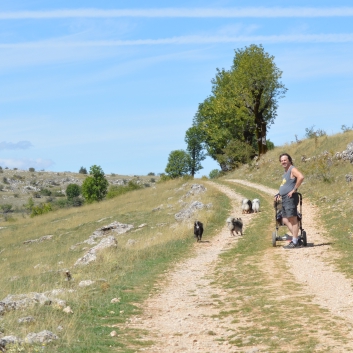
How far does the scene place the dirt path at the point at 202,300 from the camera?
7.99m

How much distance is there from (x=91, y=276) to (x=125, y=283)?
6.62 feet

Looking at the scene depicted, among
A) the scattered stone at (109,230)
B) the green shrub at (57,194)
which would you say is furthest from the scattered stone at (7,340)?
the green shrub at (57,194)

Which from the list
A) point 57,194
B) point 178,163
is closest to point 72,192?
point 57,194

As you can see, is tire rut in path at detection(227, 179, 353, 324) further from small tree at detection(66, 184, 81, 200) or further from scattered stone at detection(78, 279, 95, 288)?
small tree at detection(66, 184, 81, 200)

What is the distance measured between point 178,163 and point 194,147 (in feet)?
12.6

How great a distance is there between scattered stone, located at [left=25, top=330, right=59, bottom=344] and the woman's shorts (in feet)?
28.8

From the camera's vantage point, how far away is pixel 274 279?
11805mm

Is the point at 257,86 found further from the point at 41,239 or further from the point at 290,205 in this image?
the point at 290,205

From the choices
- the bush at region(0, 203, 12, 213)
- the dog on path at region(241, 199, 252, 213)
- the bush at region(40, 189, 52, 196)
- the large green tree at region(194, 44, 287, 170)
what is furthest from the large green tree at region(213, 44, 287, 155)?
the bush at region(40, 189, 52, 196)

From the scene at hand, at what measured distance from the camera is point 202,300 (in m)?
10.5

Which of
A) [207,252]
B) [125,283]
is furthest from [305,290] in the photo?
[207,252]

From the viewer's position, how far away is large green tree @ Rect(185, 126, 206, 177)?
296 feet

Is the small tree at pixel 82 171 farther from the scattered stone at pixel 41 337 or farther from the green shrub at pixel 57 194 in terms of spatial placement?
the scattered stone at pixel 41 337

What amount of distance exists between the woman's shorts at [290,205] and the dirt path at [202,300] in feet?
3.37
